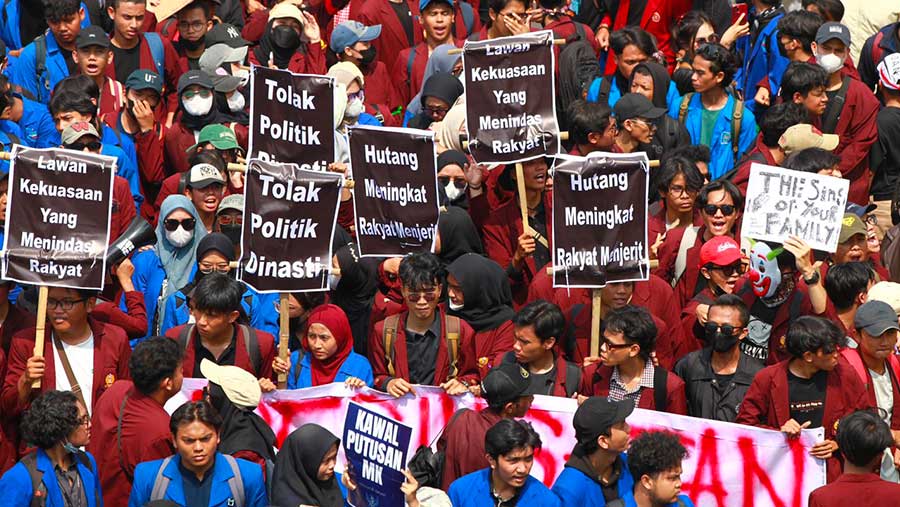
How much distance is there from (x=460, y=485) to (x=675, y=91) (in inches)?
260

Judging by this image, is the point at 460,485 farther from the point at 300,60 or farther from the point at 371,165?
the point at 300,60

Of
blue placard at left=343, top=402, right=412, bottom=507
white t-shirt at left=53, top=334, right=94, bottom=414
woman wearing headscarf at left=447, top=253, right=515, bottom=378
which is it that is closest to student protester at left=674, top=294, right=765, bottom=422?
woman wearing headscarf at left=447, top=253, right=515, bottom=378

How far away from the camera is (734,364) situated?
470 inches

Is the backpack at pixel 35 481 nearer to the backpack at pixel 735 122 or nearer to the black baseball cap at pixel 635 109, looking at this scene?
the black baseball cap at pixel 635 109

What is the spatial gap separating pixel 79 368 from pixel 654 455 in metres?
3.89

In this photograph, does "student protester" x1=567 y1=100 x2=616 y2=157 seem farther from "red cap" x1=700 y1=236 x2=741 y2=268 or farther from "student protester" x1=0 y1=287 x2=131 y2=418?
"student protester" x1=0 y1=287 x2=131 y2=418

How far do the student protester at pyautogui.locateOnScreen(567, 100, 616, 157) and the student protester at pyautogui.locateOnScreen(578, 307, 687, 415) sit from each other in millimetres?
3150

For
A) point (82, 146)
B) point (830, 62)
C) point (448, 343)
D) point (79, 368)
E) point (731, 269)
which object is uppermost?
point (830, 62)

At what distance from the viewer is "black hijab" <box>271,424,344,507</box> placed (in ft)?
34.6

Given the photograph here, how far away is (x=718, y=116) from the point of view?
15797 mm

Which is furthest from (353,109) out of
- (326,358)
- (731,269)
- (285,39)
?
(731,269)

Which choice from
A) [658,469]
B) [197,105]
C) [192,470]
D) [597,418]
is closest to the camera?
[658,469]

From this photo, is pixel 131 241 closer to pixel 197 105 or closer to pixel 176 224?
pixel 176 224

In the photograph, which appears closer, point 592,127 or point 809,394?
point 809,394
